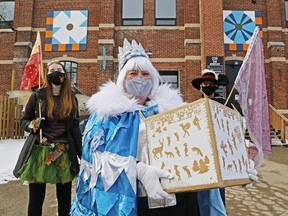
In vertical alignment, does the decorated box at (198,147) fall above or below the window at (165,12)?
below

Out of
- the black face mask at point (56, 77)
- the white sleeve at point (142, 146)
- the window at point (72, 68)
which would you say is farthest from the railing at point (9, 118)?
the white sleeve at point (142, 146)

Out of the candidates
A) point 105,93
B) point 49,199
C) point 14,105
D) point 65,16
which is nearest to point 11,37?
point 65,16

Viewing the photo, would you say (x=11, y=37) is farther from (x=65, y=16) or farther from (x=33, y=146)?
(x=33, y=146)

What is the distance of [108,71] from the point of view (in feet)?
46.1

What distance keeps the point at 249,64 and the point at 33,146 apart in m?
2.32

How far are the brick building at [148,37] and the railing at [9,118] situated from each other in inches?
101

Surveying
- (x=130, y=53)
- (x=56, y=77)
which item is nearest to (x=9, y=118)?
(x=56, y=77)

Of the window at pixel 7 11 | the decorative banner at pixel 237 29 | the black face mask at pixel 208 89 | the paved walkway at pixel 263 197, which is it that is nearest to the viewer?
the black face mask at pixel 208 89

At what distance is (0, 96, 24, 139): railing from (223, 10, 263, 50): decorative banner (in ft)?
34.9

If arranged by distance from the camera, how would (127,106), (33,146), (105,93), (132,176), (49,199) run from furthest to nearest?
(49,199) < (33,146) < (105,93) < (127,106) < (132,176)

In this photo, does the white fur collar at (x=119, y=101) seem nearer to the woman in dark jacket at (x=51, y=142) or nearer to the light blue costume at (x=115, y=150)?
the light blue costume at (x=115, y=150)

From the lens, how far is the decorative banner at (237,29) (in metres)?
14.2

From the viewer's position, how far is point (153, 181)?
5.37 feet

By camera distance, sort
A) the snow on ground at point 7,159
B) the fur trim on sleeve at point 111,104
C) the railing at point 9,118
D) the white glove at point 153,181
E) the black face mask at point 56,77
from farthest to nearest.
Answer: the railing at point 9,118 → the snow on ground at point 7,159 → the black face mask at point 56,77 → the fur trim on sleeve at point 111,104 → the white glove at point 153,181
